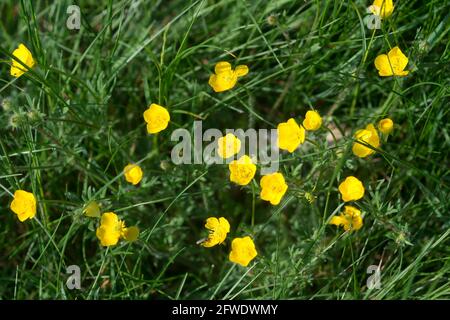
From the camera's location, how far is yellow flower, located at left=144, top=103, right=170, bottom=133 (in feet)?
5.89

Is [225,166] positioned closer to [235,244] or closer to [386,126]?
[235,244]

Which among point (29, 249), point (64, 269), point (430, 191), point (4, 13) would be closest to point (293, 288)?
point (430, 191)

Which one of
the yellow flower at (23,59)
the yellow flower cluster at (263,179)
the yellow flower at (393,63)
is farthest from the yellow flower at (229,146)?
the yellow flower at (23,59)

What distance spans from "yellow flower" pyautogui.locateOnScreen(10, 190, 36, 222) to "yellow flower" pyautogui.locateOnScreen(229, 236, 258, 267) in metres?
0.56

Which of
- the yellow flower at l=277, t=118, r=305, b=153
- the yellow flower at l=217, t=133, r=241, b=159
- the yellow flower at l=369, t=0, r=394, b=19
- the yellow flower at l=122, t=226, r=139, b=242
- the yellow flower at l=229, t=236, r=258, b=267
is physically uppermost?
the yellow flower at l=369, t=0, r=394, b=19

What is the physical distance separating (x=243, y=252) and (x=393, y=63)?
671mm

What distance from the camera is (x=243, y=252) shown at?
1.72 m

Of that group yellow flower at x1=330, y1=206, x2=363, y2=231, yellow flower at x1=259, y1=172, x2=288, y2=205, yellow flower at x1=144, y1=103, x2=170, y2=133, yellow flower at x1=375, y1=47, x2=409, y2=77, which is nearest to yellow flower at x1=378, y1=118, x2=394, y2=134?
yellow flower at x1=375, y1=47, x2=409, y2=77

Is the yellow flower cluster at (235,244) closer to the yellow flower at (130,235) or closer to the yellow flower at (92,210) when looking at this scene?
the yellow flower at (130,235)

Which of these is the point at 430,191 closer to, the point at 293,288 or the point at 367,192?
the point at 367,192

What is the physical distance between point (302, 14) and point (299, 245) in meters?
0.74

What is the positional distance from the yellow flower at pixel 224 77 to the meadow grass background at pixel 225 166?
0.04m

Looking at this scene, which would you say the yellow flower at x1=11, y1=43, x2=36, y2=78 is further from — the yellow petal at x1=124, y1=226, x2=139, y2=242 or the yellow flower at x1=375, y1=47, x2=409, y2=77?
the yellow flower at x1=375, y1=47, x2=409, y2=77

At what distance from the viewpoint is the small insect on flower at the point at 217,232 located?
1.72 meters
